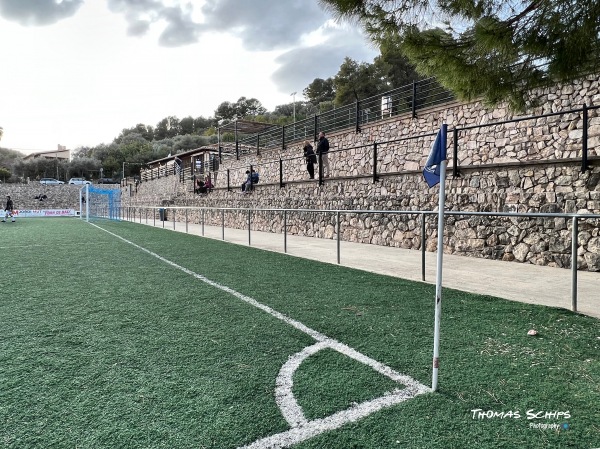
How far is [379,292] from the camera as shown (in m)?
5.16

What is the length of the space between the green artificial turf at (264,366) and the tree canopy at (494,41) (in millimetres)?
2576

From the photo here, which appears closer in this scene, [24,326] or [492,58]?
[24,326]

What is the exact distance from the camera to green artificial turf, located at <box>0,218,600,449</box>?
6.66 feet

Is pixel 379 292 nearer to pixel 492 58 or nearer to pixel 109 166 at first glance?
pixel 492 58

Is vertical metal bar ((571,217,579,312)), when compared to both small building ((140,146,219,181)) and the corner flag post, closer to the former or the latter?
the corner flag post

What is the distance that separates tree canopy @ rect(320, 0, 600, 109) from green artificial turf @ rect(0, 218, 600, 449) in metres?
2.58

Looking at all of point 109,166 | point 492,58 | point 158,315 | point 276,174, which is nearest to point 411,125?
point 276,174

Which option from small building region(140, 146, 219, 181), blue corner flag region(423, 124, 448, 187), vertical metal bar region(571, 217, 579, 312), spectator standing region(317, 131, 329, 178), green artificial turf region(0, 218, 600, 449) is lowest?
green artificial turf region(0, 218, 600, 449)

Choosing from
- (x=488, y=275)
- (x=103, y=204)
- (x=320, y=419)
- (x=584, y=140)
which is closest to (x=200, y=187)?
(x=103, y=204)

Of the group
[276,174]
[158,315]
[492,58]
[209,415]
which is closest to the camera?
[209,415]

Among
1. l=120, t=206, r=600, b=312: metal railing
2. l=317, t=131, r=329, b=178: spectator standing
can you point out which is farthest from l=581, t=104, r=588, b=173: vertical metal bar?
l=317, t=131, r=329, b=178: spectator standing

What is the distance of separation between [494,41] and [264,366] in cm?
395

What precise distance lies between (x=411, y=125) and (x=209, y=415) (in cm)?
1336

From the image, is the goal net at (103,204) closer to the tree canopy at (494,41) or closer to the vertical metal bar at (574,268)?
the tree canopy at (494,41)
